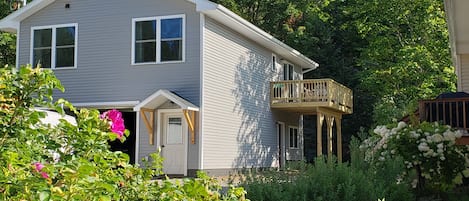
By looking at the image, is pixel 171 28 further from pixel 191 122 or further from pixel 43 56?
pixel 43 56

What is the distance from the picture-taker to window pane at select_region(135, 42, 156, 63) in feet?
51.8

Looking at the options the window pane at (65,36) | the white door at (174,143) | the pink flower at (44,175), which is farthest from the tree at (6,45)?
the pink flower at (44,175)

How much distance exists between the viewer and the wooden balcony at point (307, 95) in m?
18.6

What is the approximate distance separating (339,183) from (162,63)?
10.2 meters

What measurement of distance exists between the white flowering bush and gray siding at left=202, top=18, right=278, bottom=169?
7422mm

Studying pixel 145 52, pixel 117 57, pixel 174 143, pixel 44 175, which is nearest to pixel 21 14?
pixel 117 57

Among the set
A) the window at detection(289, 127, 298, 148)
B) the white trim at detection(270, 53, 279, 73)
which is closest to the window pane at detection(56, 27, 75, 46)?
the white trim at detection(270, 53, 279, 73)

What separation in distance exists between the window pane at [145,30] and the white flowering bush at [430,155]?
29.2ft

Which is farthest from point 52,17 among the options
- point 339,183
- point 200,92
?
point 339,183

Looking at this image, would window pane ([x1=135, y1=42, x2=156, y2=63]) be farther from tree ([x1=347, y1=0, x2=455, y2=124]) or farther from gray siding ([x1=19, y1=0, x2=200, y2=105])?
tree ([x1=347, y1=0, x2=455, y2=124])

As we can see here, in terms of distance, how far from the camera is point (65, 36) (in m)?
16.8

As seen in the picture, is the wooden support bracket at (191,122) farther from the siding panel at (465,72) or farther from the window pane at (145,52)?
the siding panel at (465,72)

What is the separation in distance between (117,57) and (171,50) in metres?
1.72

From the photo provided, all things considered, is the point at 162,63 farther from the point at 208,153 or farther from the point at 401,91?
the point at 401,91
